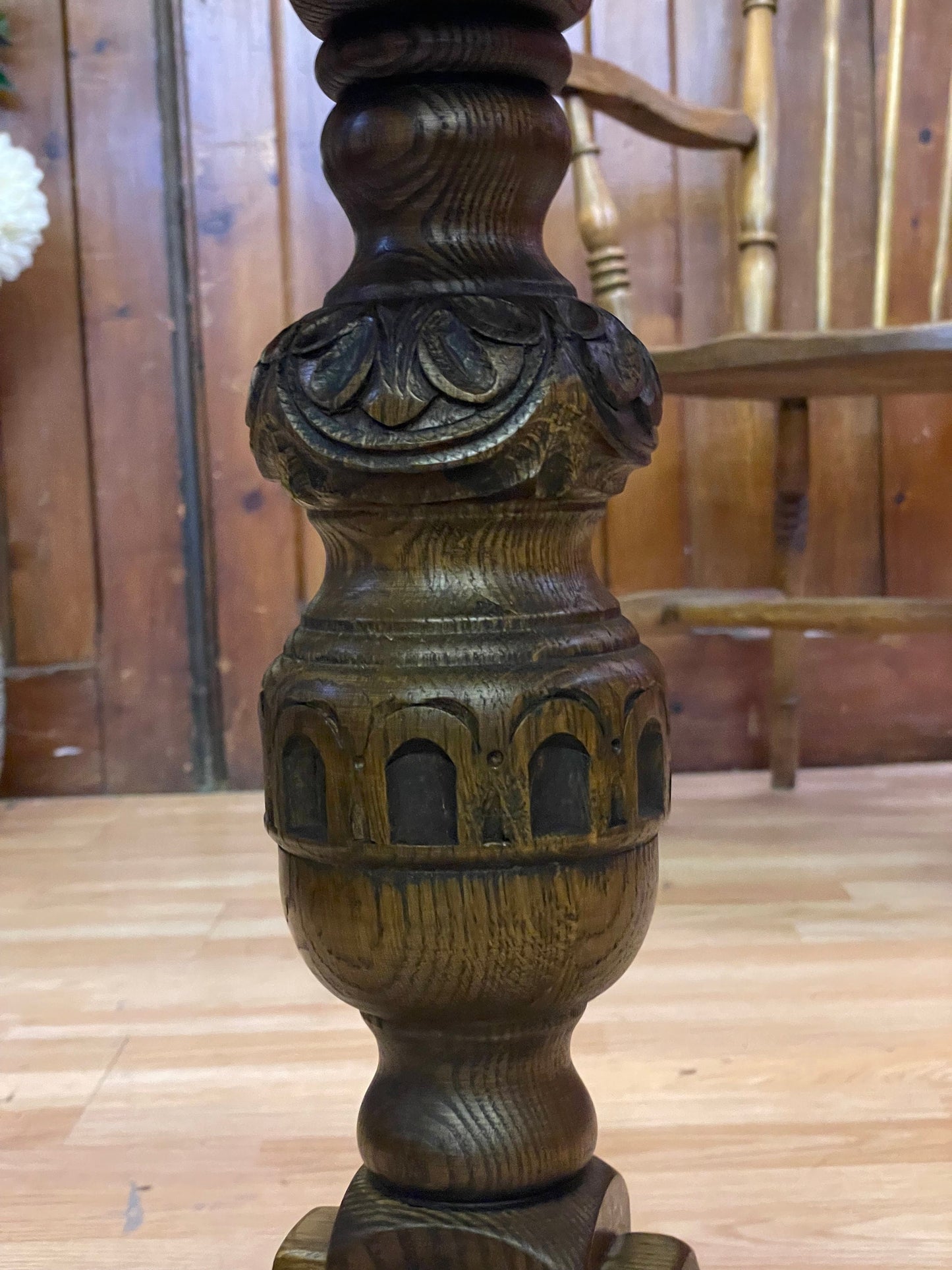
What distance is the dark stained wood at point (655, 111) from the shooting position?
144cm

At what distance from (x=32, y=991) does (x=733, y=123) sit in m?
1.33

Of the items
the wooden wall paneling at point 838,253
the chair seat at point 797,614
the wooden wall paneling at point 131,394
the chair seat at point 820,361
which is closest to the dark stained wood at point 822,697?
the wooden wall paneling at point 838,253

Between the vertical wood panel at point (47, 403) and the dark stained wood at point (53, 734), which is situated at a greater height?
the vertical wood panel at point (47, 403)

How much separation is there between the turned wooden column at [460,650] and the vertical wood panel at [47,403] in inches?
53.5

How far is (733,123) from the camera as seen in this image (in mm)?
1561

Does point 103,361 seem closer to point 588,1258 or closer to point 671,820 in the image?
point 671,820

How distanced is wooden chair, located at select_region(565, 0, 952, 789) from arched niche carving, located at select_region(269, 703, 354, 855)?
0.90m

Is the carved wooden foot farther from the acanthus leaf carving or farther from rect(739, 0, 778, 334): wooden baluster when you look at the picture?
rect(739, 0, 778, 334): wooden baluster

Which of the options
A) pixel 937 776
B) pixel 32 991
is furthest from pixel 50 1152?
pixel 937 776

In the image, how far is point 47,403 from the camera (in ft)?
5.63

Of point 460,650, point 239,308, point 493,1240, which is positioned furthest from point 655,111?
point 493,1240

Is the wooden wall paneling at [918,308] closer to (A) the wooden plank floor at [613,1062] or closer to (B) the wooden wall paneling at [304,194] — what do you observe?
(A) the wooden plank floor at [613,1062]

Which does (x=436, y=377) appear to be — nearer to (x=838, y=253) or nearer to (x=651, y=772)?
(x=651, y=772)

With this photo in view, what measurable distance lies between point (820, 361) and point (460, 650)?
907mm
